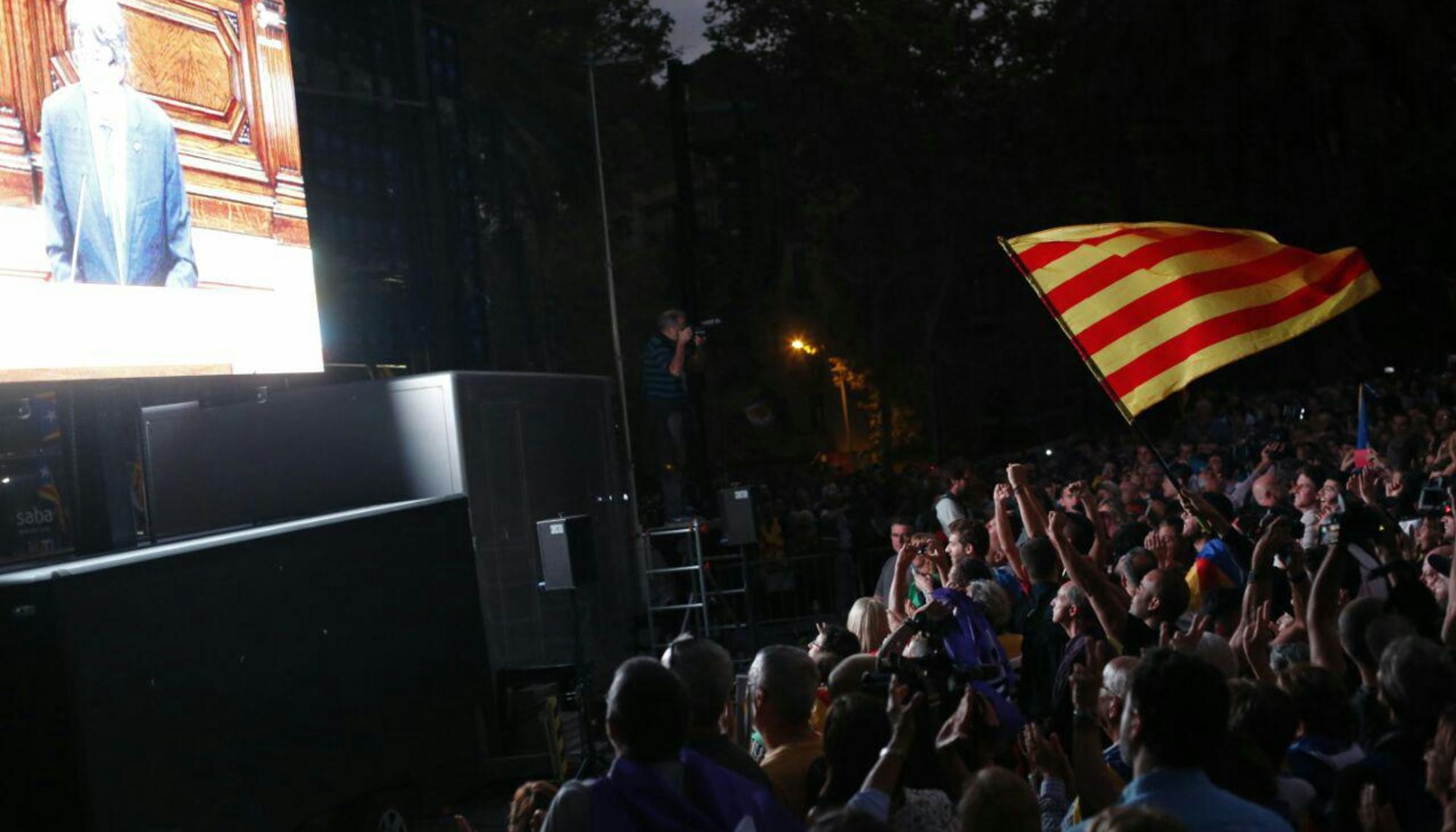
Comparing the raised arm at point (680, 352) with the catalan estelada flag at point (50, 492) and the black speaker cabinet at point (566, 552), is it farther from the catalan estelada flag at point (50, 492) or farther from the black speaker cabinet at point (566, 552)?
the catalan estelada flag at point (50, 492)

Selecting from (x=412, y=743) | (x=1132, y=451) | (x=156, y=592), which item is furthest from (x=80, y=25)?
(x=1132, y=451)

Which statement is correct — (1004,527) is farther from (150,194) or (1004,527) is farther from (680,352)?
(680,352)

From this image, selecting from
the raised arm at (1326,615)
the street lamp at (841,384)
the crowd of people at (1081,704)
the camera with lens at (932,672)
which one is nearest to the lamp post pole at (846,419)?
the street lamp at (841,384)

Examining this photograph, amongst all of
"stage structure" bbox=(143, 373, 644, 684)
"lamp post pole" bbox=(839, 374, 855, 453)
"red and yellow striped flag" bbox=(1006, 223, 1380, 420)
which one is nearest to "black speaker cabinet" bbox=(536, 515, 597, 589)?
"stage structure" bbox=(143, 373, 644, 684)

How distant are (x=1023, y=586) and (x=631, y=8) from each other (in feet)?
90.3

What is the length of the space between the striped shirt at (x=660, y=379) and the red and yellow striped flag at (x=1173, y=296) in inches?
287

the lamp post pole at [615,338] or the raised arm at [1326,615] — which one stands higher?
the lamp post pole at [615,338]

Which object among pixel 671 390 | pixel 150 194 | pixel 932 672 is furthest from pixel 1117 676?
pixel 671 390

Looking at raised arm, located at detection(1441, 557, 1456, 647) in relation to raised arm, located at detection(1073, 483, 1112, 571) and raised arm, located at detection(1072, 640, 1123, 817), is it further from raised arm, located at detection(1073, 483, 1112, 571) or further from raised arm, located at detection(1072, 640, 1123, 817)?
raised arm, located at detection(1073, 483, 1112, 571)

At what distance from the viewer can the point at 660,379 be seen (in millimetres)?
16453

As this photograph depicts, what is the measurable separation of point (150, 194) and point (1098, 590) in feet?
18.9

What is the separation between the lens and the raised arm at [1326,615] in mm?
5574

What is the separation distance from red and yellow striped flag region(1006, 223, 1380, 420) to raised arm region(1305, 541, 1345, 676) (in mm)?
2968

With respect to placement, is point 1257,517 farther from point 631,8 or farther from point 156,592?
point 631,8
